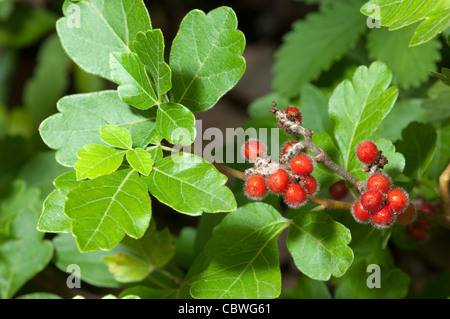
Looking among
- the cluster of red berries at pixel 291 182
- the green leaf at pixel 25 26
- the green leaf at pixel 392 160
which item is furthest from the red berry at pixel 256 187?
the green leaf at pixel 25 26

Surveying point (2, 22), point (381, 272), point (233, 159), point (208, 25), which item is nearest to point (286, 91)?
point (233, 159)

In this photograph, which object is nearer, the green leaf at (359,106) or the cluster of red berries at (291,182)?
the cluster of red berries at (291,182)

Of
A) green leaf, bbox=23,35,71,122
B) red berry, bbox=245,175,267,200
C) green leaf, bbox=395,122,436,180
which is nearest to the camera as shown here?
red berry, bbox=245,175,267,200

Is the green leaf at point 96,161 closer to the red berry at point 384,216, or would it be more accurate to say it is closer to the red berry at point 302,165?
the red berry at point 302,165

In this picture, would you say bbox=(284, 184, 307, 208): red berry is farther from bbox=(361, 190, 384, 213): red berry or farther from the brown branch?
the brown branch

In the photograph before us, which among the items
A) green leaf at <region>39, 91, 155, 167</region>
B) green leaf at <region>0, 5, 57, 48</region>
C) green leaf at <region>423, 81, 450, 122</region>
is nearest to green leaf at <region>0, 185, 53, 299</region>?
green leaf at <region>39, 91, 155, 167</region>

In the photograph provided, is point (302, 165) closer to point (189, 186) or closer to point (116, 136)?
point (189, 186)
